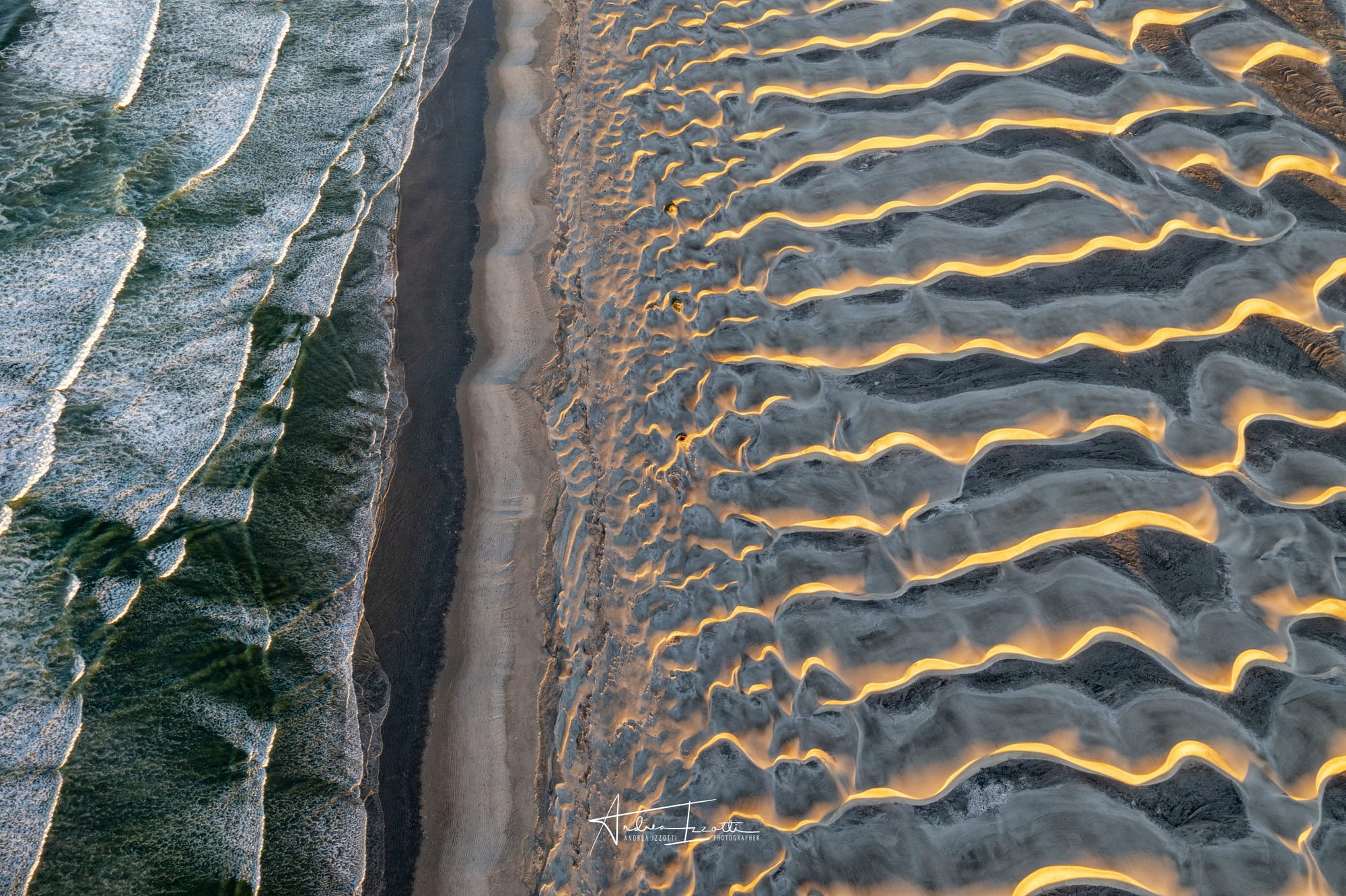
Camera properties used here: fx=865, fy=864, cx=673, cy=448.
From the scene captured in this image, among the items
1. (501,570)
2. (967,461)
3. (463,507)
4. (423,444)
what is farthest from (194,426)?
(967,461)

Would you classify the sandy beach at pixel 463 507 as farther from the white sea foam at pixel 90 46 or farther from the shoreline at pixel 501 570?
the white sea foam at pixel 90 46

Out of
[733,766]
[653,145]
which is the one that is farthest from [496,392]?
[733,766]

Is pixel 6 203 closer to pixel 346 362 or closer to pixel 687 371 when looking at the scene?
pixel 346 362

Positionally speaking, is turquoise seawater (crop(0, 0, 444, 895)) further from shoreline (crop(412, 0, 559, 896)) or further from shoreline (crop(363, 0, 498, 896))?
shoreline (crop(412, 0, 559, 896))

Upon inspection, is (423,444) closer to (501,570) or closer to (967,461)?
(501,570)

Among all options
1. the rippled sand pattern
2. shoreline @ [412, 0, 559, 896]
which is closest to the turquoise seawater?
shoreline @ [412, 0, 559, 896]

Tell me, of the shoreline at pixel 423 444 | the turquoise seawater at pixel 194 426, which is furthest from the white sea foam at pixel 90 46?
the shoreline at pixel 423 444
